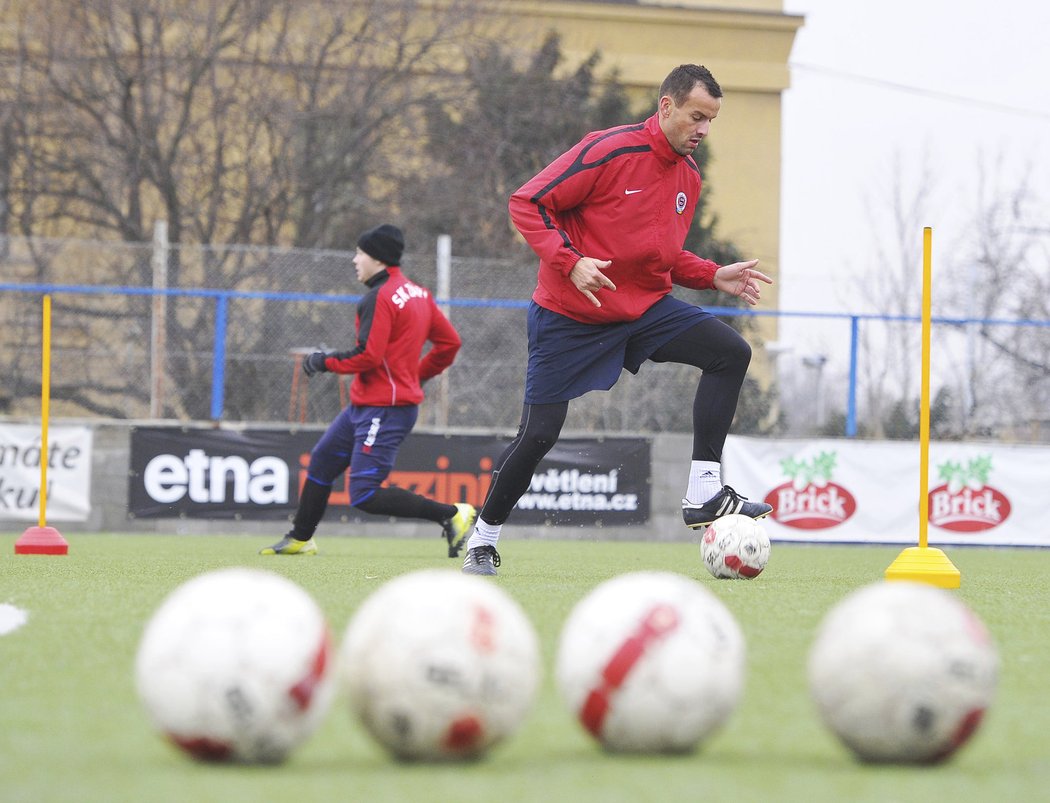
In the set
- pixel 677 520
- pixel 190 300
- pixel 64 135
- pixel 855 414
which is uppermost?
pixel 64 135

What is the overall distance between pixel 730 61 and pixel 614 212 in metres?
26.8

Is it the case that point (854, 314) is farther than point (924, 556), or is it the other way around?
point (854, 314)

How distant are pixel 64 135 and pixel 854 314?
36.7ft

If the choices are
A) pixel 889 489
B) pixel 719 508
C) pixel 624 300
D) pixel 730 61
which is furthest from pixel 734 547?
pixel 730 61

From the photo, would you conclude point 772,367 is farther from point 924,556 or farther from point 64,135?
point 64,135

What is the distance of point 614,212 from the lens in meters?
7.22

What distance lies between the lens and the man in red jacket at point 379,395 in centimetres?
1007

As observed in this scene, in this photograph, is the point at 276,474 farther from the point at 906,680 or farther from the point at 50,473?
the point at 906,680

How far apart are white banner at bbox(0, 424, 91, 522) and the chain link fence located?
0.47 metres

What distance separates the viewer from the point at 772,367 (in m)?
15.7

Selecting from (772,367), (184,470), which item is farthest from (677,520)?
(184,470)

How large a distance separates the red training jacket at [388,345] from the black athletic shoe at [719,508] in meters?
3.20

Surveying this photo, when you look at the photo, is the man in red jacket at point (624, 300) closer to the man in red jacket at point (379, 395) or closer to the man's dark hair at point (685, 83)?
the man's dark hair at point (685, 83)

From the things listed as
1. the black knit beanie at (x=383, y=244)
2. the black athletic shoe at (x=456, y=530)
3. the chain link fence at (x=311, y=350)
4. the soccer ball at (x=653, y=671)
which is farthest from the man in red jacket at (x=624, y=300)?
the chain link fence at (x=311, y=350)
